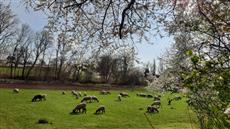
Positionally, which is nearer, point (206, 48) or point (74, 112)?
point (206, 48)

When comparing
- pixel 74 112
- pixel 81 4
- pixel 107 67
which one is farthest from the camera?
pixel 107 67

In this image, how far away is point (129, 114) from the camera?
122 ft

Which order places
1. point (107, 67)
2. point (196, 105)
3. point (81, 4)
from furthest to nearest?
point (107, 67) < point (81, 4) < point (196, 105)

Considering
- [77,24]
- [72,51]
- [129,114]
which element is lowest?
[129,114]

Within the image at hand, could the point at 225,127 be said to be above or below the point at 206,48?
below

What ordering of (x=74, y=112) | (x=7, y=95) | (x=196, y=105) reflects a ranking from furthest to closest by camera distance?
(x=7, y=95), (x=74, y=112), (x=196, y=105)

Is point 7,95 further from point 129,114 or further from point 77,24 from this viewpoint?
point 77,24

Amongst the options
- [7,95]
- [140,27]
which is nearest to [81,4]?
[140,27]

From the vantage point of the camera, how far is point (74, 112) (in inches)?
1446

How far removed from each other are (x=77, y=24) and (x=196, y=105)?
5842mm

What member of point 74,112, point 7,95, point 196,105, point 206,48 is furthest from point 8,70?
point 196,105

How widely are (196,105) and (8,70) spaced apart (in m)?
86.6

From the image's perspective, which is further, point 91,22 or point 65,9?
point 91,22

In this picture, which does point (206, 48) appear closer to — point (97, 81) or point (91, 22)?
point (91, 22)
